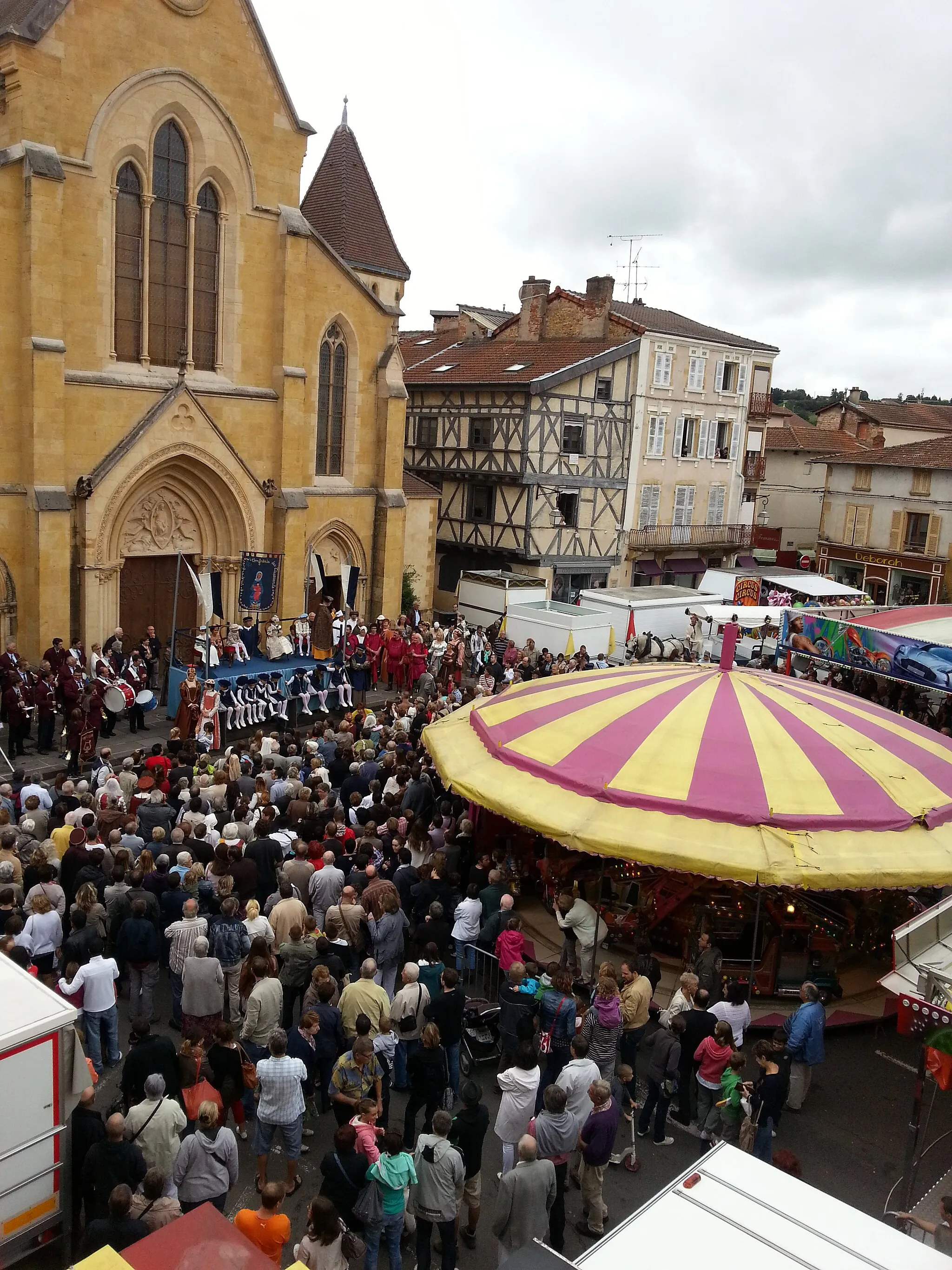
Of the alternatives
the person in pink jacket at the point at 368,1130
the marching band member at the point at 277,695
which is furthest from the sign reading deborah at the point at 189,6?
the person in pink jacket at the point at 368,1130

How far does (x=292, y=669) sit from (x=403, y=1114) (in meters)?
11.3

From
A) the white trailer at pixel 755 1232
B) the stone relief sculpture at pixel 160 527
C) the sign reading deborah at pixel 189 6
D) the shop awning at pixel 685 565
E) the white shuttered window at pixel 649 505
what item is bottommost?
the white trailer at pixel 755 1232

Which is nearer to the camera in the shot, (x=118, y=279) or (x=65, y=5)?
(x=65, y=5)

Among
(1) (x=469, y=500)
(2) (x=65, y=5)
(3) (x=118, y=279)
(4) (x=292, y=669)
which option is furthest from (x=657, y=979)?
(1) (x=469, y=500)

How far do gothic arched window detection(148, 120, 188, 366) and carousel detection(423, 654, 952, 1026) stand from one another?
1191 cm

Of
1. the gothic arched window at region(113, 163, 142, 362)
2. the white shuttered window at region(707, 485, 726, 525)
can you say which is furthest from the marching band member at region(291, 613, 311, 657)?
the white shuttered window at region(707, 485, 726, 525)

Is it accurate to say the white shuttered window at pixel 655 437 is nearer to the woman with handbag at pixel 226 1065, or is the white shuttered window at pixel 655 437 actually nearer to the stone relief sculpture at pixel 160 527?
the stone relief sculpture at pixel 160 527

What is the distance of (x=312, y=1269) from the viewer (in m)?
5.70

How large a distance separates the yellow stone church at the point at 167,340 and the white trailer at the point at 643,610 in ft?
19.4

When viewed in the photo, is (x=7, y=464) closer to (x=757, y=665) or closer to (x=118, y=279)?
(x=118, y=279)

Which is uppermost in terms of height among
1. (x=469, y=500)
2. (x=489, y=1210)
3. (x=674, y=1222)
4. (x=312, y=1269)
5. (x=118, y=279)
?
(x=118, y=279)

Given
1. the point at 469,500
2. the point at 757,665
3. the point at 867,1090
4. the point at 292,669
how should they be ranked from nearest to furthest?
the point at 867,1090 < the point at 292,669 < the point at 757,665 < the point at 469,500

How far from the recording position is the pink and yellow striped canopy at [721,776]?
380 inches

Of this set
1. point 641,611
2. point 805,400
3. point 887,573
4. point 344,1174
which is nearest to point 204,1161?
point 344,1174
